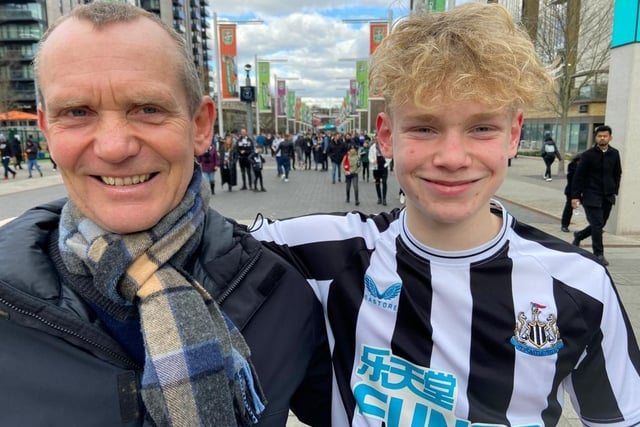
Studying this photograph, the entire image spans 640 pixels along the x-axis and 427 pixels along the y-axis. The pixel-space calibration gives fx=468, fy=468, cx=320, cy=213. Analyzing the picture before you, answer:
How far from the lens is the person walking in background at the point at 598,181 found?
6824 millimetres

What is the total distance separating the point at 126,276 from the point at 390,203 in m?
10.8

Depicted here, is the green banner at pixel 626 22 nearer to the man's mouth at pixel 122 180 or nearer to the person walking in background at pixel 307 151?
the man's mouth at pixel 122 180

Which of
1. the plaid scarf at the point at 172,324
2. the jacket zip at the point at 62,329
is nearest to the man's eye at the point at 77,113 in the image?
the plaid scarf at the point at 172,324

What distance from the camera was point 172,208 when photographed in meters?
1.34

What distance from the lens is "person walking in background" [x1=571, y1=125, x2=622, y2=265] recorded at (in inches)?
269

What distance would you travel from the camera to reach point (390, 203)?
38.4 feet

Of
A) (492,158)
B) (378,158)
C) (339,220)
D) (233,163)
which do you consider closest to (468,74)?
(492,158)

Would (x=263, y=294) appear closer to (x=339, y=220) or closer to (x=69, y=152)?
(x=339, y=220)

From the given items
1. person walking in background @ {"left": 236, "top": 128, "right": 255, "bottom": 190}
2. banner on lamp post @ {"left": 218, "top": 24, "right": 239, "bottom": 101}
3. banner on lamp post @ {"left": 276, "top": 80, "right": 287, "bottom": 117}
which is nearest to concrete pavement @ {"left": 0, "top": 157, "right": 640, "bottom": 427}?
person walking in background @ {"left": 236, "top": 128, "right": 255, "bottom": 190}

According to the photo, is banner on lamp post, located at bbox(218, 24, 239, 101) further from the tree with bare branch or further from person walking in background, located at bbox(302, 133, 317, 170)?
the tree with bare branch

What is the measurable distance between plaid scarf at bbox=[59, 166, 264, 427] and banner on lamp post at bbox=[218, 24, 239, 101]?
69.3 feet

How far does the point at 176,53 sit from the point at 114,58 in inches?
6.7

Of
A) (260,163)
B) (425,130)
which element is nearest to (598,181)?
(425,130)

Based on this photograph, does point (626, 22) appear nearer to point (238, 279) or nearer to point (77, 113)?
point (238, 279)
